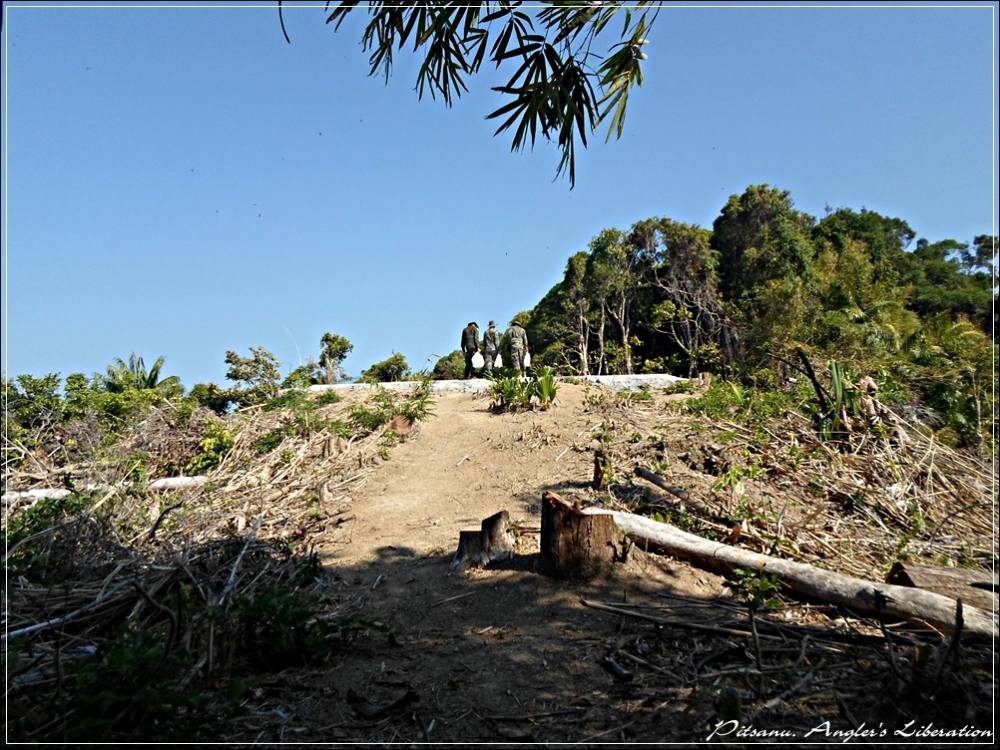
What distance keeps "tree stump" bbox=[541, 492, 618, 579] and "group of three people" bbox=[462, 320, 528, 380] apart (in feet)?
31.5

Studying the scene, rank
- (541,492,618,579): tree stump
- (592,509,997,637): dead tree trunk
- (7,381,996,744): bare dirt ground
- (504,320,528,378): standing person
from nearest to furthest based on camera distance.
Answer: (7,381,996,744): bare dirt ground, (592,509,997,637): dead tree trunk, (541,492,618,579): tree stump, (504,320,528,378): standing person

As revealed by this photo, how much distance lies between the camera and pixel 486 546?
4867mm

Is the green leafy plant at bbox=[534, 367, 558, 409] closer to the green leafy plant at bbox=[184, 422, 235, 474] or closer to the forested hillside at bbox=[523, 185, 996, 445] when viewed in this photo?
the green leafy plant at bbox=[184, 422, 235, 474]

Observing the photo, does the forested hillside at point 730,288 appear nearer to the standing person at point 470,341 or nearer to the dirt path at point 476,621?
the standing person at point 470,341

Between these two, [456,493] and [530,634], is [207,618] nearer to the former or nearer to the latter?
[530,634]

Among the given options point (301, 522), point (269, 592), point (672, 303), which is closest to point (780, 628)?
point (269, 592)

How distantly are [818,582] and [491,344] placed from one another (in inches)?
439

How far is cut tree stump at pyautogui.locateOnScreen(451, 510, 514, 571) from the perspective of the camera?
191 inches

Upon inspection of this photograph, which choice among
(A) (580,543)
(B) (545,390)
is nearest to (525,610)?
(A) (580,543)

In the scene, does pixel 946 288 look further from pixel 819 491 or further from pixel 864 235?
pixel 819 491

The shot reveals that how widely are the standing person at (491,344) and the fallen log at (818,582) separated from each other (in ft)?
32.3

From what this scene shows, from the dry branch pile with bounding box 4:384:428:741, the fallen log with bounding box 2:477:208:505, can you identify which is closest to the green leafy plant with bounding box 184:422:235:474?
the fallen log with bounding box 2:477:208:505

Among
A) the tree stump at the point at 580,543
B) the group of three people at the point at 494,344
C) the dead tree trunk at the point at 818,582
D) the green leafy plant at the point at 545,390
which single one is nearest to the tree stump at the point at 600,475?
the dead tree trunk at the point at 818,582

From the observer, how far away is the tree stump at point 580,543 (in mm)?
4379
